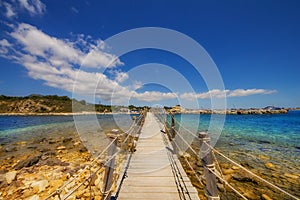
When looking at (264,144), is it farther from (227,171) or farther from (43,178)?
(43,178)

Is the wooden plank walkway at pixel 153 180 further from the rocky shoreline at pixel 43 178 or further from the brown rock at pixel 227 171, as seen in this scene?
the brown rock at pixel 227 171

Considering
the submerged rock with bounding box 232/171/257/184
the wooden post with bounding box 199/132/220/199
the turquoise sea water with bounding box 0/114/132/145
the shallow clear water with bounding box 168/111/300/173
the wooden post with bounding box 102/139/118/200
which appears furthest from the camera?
the turquoise sea water with bounding box 0/114/132/145

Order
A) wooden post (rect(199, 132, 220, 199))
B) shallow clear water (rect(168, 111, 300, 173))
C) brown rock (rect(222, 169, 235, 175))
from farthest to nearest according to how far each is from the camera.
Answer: shallow clear water (rect(168, 111, 300, 173)) < brown rock (rect(222, 169, 235, 175)) < wooden post (rect(199, 132, 220, 199))

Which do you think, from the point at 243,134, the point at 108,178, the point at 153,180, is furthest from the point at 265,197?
the point at 243,134

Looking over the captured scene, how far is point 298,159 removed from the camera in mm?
8695

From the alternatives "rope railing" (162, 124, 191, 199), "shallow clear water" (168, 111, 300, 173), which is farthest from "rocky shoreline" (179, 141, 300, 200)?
"shallow clear water" (168, 111, 300, 173)

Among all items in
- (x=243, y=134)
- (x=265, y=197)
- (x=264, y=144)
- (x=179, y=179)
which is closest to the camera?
(x=179, y=179)

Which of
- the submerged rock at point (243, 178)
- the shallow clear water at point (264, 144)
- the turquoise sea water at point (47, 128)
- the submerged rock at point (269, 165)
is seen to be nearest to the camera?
the submerged rock at point (243, 178)

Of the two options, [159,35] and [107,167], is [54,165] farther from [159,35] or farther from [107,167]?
[159,35]

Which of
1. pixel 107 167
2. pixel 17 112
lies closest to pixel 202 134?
pixel 107 167

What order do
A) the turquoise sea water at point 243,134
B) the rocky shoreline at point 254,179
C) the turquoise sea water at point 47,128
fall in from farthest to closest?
the turquoise sea water at point 47,128
the turquoise sea water at point 243,134
the rocky shoreline at point 254,179

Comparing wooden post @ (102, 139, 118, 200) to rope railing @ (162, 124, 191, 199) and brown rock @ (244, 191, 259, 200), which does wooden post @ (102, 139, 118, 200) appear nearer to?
rope railing @ (162, 124, 191, 199)

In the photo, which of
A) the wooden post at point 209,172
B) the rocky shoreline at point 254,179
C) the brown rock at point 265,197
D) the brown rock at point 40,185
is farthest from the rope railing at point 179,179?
the brown rock at point 40,185

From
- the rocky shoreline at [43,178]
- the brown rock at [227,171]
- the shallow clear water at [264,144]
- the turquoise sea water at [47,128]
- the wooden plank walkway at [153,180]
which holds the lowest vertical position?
the turquoise sea water at [47,128]
